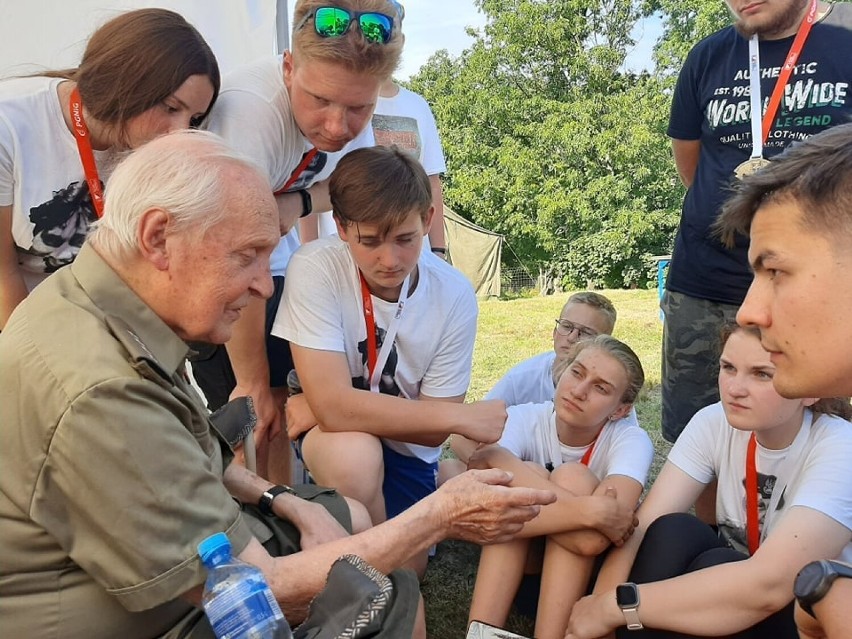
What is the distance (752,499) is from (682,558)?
32cm

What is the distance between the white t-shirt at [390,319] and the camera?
8.64ft

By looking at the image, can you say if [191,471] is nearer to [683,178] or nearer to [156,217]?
[156,217]

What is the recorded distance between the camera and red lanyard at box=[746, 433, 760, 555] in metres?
2.33

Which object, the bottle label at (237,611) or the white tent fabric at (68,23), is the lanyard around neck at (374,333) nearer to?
the bottle label at (237,611)

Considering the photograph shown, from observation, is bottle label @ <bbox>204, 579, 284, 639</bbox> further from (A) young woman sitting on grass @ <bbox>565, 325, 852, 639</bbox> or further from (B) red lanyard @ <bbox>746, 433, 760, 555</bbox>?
(B) red lanyard @ <bbox>746, 433, 760, 555</bbox>

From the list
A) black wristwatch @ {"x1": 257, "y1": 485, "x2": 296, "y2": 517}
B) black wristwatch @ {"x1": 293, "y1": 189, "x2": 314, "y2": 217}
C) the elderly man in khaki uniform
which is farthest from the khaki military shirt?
black wristwatch @ {"x1": 293, "y1": 189, "x2": 314, "y2": 217}

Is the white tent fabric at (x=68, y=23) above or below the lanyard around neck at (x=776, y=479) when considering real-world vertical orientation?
above

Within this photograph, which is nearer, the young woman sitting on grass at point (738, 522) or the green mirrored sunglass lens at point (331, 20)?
the young woman sitting on grass at point (738, 522)

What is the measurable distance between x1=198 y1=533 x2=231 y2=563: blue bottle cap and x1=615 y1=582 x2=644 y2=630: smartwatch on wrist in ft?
4.02

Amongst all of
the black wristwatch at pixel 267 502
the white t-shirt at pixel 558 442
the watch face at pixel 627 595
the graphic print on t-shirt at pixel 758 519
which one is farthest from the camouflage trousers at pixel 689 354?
the black wristwatch at pixel 267 502

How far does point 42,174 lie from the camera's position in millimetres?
2299

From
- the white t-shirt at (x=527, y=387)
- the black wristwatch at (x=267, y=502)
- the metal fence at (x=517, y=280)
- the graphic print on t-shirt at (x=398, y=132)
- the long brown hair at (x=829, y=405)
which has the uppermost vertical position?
the graphic print on t-shirt at (x=398, y=132)

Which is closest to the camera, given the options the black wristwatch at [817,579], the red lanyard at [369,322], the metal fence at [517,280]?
the black wristwatch at [817,579]

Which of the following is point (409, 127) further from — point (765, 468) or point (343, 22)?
point (765, 468)
